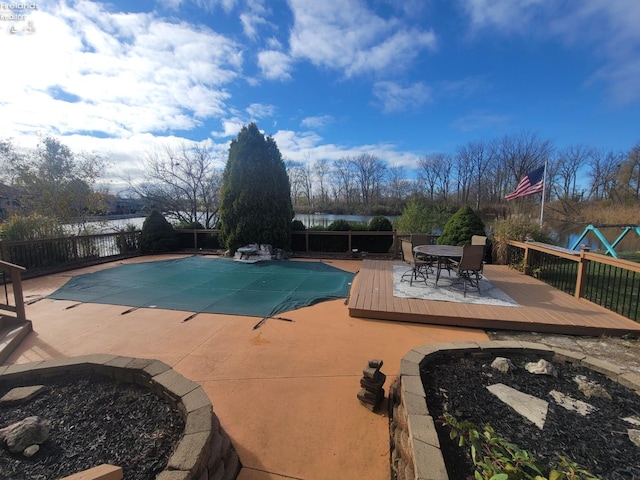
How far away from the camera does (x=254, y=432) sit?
1901 millimetres

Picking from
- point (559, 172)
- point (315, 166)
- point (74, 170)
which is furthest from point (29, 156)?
point (559, 172)

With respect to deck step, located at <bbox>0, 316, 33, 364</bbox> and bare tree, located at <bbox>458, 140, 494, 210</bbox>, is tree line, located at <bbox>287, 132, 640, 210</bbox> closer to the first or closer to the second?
bare tree, located at <bbox>458, 140, 494, 210</bbox>

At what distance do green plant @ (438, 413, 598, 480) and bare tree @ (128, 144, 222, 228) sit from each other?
13.1 meters

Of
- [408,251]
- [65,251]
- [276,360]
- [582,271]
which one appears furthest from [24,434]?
[65,251]

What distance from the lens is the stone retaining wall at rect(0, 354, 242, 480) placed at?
1223mm

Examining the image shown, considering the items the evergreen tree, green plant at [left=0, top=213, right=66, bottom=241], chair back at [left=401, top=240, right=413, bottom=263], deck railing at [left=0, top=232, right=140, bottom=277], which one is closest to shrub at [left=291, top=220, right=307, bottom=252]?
the evergreen tree

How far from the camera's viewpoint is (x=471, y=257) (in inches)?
172

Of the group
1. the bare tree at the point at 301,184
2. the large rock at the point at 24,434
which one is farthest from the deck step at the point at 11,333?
the bare tree at the point at 301,184

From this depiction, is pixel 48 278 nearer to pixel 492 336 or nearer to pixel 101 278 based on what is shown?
pixel 101 278

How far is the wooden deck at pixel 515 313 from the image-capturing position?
134 inches

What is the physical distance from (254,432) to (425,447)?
46.4 inches

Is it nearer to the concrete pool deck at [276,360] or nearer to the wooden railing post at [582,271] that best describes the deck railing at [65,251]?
the concrete pool deck at [276,360]

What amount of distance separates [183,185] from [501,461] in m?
14.3

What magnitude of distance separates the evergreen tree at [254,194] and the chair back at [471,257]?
5956mm
